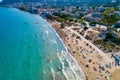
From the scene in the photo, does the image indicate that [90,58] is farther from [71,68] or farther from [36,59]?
[36,59]

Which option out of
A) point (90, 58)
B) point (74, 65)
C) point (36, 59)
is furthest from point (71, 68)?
point (36, 59)

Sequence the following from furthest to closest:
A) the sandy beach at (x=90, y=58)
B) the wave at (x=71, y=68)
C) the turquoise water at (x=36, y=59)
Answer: the sandy beach at (x=90, y=58)
the turquoise water at (x=36, y=59)
the wave at (x=71, y=68)

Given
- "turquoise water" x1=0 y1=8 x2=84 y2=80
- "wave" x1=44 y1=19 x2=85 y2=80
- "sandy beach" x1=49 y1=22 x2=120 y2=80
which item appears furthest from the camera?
"sandy beach" x1=49 y1=22 x2=120 y2=80

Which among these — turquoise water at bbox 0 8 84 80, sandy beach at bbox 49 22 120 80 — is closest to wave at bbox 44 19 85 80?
turquoise water at bbox 0 8 84 80

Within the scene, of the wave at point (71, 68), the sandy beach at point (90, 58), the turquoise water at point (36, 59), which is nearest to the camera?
the wave at point (71, 68)

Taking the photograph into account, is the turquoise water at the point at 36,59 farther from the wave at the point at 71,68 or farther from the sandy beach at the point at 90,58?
the sandy beach at the point at 90,58

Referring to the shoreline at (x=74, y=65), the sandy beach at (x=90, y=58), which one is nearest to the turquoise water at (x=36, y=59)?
the shoreline at (x=74, y=65)

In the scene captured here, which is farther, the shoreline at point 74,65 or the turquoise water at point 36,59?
the turquoise water at point 36,59

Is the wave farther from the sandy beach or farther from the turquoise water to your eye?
the sandy beach
